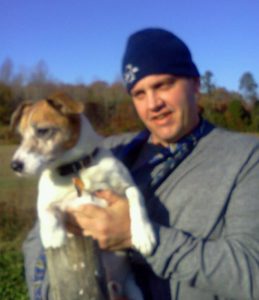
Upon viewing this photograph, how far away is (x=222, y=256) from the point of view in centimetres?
208

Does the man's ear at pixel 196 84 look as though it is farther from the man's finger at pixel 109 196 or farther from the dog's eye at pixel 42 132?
the dog's eye at pixel 42 132

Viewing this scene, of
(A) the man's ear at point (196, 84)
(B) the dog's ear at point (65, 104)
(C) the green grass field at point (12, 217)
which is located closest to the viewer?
(A) the man's ear at point (196, 84)

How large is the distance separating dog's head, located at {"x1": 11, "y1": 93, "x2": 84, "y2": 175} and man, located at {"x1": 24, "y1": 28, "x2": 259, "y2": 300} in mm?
362

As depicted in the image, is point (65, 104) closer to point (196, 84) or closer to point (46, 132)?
point (46, 132)

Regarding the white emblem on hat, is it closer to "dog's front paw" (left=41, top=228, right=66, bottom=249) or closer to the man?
the man

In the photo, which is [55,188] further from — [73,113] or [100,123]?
[100,123]

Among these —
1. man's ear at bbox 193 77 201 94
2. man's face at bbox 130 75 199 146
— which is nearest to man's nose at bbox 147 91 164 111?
man's face at bbox 130 75 199 146

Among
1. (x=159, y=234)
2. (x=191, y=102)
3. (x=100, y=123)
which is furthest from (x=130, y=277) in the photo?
(x=100, y=123)

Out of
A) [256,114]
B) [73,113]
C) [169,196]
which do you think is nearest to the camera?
[169,196]

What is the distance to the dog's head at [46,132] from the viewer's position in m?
2.72

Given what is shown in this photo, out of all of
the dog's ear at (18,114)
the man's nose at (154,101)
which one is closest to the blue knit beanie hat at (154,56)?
the man's nose at (154,101)

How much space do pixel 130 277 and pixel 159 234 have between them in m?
0.46

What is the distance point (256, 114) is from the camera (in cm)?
1431

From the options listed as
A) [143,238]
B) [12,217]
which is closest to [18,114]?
[143,238]
